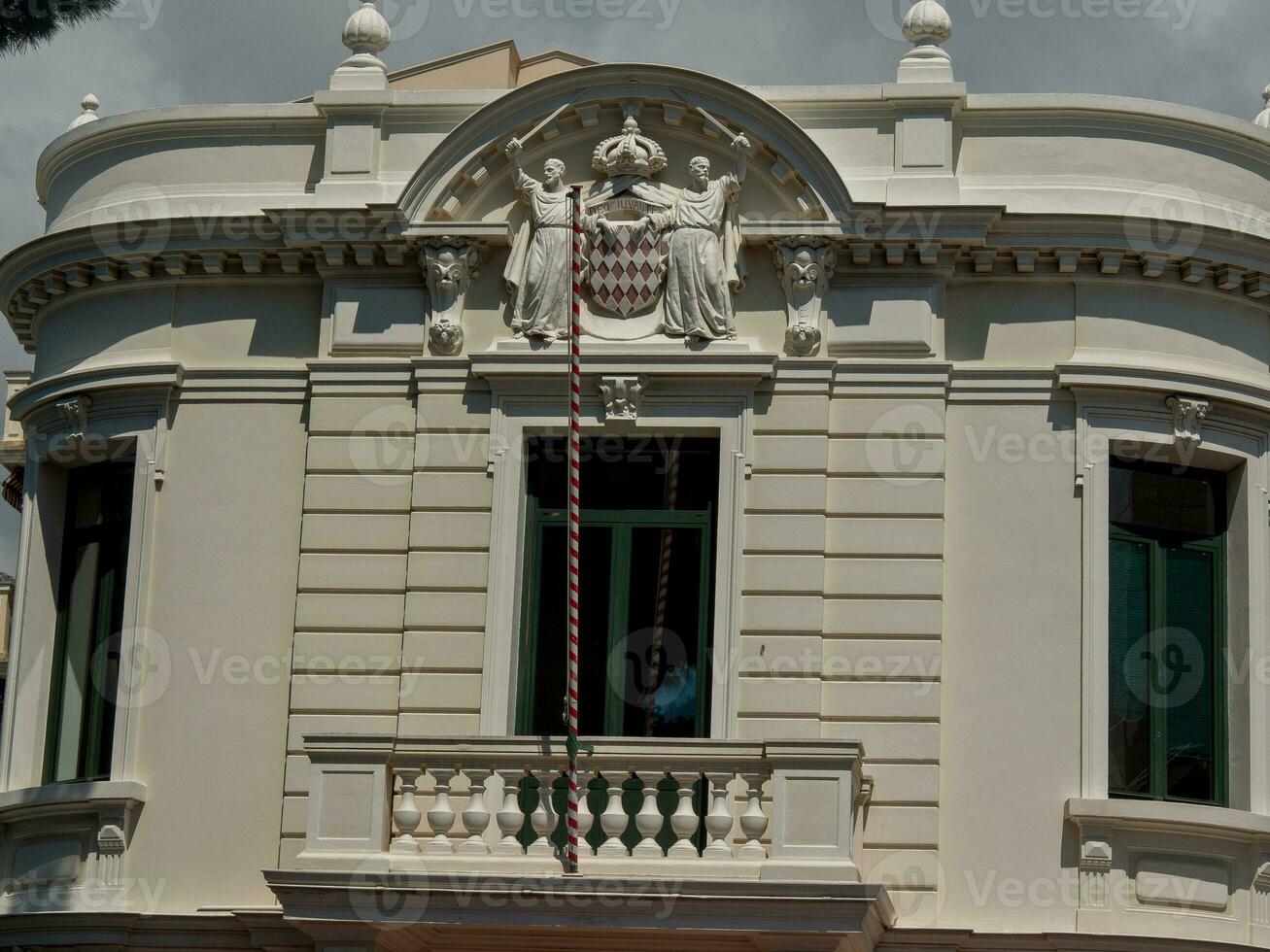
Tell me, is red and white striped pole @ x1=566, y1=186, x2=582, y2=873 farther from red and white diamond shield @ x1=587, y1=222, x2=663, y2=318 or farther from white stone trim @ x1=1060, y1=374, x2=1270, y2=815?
white stone trim @ x1=1060, y1=374, x2=1270, y2=815

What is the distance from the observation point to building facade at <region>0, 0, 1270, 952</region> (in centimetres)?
2106

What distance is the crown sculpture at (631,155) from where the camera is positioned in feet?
73.5

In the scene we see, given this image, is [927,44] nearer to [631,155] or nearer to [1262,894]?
[631,155]

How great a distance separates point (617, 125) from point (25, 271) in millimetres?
6061

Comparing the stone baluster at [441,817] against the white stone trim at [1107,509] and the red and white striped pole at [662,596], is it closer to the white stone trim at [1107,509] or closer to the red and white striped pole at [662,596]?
the red and white striped pole at [662,596]

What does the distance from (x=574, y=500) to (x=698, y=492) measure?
1.94 m

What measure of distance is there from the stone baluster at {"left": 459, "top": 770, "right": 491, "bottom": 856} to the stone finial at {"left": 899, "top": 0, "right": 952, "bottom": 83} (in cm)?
772

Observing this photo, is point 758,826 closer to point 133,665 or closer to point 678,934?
point 678,934

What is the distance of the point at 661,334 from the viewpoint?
22.1m

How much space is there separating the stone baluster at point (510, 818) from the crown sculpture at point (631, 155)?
5.87 m

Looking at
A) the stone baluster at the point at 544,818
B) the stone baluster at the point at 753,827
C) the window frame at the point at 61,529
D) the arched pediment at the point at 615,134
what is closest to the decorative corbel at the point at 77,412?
the window frame at the point at 61,529

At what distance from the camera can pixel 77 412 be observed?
23.1 meters

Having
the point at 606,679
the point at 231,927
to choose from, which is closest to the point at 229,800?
the point at 231,927

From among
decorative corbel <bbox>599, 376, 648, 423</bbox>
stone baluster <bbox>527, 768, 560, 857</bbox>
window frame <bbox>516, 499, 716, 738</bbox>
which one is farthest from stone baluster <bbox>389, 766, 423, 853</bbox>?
decorative corbel <bbox>599, 376, 648, 423</bbox>
